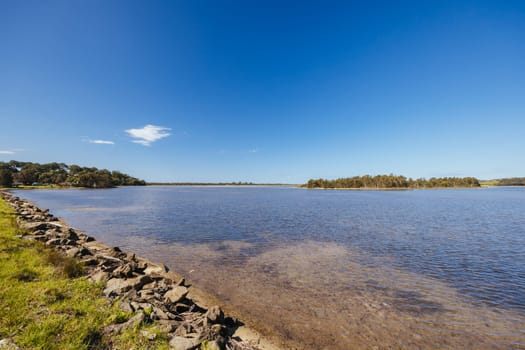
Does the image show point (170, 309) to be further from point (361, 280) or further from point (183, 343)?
point (361, 280)

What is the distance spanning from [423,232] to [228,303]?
25.8 meters

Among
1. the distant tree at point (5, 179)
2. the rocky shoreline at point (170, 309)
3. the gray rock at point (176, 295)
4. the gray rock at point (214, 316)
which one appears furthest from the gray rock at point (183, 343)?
the distant tree at point (5, 179)

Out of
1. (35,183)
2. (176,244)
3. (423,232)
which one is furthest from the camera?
(35,183)

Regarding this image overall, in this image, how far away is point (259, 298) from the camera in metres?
11.1

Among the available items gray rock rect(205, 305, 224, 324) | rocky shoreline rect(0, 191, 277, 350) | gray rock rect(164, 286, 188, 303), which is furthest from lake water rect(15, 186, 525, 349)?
gray rock rect(164, 286, 188, 303)

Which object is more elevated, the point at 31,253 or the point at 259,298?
the point at 31,253

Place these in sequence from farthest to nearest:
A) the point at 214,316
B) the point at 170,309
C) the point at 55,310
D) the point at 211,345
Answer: the point at 170,309 → the point at 214,316 → the point at 55,310 → the point at 211,345

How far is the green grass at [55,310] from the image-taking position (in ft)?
18.0

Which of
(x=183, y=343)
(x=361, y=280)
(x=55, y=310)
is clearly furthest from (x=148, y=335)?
(x=361, y=280)

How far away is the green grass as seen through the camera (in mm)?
5480

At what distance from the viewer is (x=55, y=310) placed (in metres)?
6.69

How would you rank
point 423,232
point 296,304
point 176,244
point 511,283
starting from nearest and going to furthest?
point 296,304 < point 511,283 < point 176,244 < point 423,232

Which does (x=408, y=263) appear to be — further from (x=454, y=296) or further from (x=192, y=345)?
(x=192, y=345)

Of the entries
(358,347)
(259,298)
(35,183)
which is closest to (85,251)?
(259,298)
